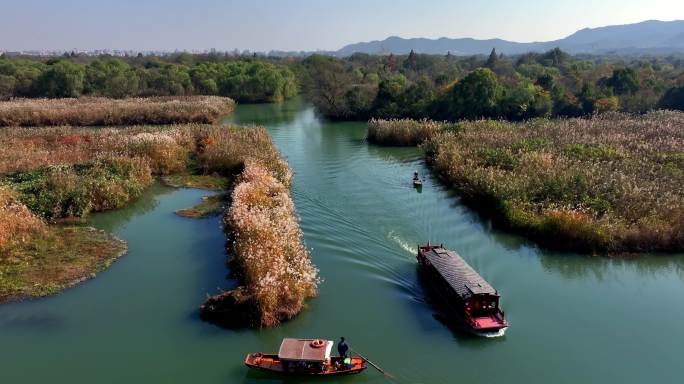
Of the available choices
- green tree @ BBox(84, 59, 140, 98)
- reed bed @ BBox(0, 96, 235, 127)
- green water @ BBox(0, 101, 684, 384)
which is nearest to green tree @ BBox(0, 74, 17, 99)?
green tree @ BBox(84, 59, 140, 98)

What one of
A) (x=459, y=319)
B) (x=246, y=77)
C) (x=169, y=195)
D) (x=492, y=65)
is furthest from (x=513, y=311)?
(x=492, y=65)

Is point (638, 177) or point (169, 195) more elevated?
point (638, 177)

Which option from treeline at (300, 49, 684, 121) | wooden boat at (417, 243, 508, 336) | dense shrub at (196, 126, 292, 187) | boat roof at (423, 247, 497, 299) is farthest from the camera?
treeline at (300, 49, 684, 121)

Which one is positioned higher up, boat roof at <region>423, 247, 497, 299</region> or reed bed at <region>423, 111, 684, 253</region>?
reed bed at <region>423, 111, 684, 253</region>

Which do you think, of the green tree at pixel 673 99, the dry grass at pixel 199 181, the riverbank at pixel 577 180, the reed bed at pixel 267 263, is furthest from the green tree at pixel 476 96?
the reed bed at pixel 267 263

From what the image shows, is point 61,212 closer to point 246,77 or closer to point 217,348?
point 217,348

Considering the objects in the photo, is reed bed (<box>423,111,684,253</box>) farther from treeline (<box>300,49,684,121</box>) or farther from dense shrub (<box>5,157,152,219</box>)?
dense shrub (<box>5,157,152,219</box>)

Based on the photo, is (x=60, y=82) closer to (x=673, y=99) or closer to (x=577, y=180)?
(x=577, y=180)
